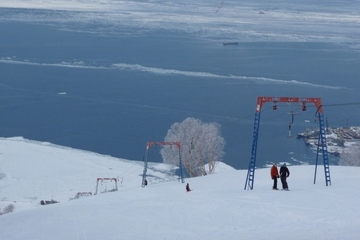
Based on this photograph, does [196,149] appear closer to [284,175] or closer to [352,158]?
[352,158]

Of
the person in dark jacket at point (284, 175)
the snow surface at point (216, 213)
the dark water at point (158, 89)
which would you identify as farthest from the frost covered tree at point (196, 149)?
the person in dark jacket at point (284, 175)

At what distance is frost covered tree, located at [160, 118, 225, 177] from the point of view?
726 inches

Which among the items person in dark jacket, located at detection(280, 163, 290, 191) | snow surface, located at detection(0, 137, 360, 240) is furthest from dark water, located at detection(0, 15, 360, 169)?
person in dark jacket, located at detection(280, 163, 290, 191)

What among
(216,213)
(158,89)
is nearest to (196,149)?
(158,89)

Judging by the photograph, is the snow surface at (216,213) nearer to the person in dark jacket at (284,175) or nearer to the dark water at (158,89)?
the person in dark jacket at (284,175)

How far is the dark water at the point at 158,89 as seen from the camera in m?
21.6

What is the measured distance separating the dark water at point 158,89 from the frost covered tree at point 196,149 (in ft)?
3.93

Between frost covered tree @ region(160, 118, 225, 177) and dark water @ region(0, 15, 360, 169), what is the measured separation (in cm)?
120

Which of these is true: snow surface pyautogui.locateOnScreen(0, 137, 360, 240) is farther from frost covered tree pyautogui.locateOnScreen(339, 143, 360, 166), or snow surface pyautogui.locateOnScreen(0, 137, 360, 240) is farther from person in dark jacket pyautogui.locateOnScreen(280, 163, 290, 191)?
frost covered tree pyautogui.locateOnScreen(339, 143, 360, 166)

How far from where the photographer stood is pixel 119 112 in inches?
955

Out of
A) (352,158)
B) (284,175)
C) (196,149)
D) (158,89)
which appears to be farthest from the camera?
(158,89)

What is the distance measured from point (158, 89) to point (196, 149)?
972 cm

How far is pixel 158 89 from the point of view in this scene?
27797 mm

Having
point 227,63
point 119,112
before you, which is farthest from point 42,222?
point 227,63
